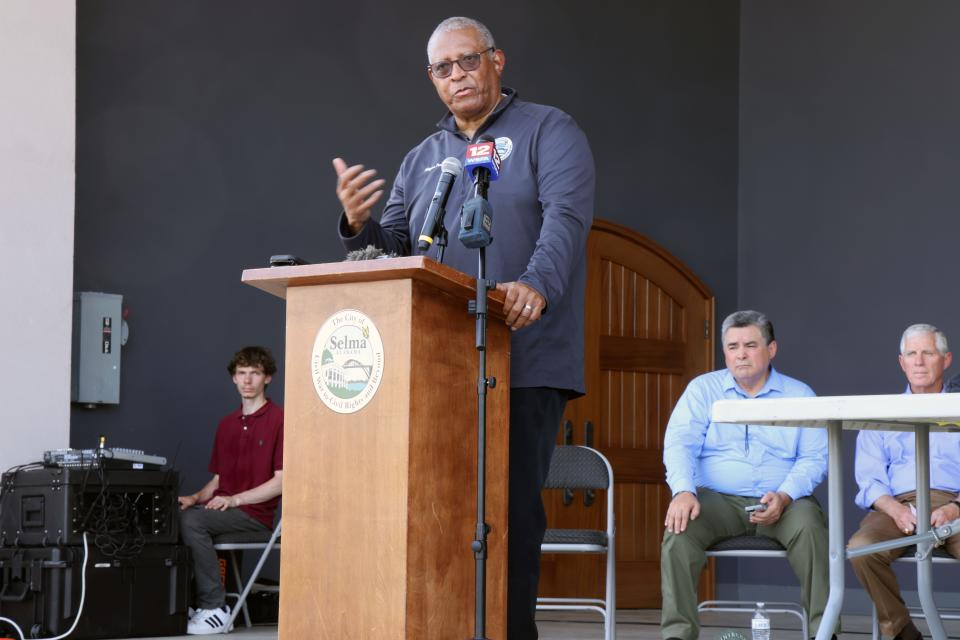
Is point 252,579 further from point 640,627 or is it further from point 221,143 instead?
point 221,143

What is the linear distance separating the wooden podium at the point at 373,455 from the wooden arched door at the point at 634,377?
428 centimetres

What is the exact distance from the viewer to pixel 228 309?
233 inches

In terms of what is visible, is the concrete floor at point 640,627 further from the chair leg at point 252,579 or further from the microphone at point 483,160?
the microphone at point 483,160

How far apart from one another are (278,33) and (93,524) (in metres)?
2.54

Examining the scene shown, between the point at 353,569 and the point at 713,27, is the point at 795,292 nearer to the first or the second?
the point at 713,27

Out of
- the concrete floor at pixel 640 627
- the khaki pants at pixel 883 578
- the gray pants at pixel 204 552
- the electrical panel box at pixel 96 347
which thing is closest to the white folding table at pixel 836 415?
the khaki pants at pixel 883 578

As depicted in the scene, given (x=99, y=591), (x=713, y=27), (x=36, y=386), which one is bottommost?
(x=99, y=591)

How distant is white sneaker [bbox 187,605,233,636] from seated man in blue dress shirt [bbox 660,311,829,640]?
6.44 ft

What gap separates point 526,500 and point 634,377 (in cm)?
446

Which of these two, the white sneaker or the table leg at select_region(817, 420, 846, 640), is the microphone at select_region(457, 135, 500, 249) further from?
the white sneaker

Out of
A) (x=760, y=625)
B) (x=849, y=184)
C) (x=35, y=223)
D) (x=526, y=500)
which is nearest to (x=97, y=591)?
(x=35, y=223)

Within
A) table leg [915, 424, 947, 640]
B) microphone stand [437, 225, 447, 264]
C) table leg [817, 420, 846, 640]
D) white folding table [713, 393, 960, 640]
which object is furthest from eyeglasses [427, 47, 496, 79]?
table leg [915, 424, 947, 640]

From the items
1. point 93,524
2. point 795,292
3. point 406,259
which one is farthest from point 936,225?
point 406,259

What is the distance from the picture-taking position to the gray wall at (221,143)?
558cm
